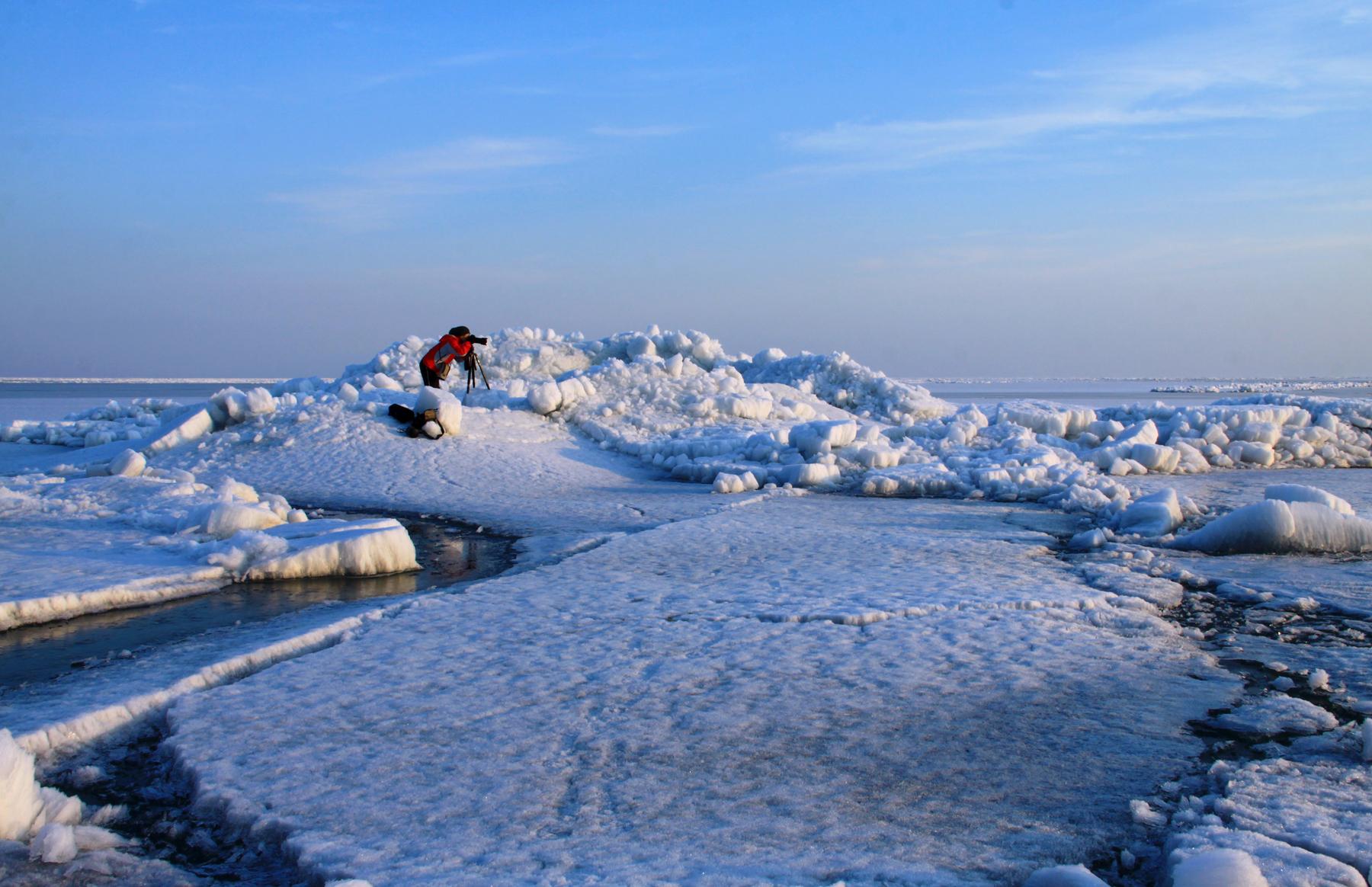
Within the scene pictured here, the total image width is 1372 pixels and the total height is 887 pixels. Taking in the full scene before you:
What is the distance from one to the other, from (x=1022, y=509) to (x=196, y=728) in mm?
7619

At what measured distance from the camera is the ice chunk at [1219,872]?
85.7 inches

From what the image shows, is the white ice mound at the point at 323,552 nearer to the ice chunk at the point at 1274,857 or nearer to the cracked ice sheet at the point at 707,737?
the cracked ice sheet at the point at 707,737

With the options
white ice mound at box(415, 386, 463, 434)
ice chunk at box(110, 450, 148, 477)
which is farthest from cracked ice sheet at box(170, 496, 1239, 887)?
white ice mound at box(415, 386, 463, 434)

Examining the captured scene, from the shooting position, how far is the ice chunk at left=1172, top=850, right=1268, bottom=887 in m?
2.18

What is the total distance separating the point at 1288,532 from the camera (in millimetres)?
6719

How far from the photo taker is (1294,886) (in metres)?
2.25

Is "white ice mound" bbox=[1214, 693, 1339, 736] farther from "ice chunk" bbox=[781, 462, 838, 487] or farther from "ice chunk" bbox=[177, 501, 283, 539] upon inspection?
"ice chunk" bbox=[781, 462, 838, 487]

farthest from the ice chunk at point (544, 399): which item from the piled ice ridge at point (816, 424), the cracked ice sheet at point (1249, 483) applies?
the cracked ice sheet at point (1249, 483)

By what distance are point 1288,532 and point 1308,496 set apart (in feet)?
3.25

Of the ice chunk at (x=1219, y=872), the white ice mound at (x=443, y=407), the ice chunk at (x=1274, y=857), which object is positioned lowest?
the ice chunk at (x=1274, y=857)

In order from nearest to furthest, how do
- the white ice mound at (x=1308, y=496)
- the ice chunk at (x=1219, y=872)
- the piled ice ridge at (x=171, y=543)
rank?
the ice chunk at (x=1219, y=872)
the piled ice ridge at (x=171, y=543)
the white ice mound at (x=1308, y=496)

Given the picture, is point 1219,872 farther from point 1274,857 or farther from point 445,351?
point 445,351

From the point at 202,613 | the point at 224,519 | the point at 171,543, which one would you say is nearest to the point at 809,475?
the point at 224,519

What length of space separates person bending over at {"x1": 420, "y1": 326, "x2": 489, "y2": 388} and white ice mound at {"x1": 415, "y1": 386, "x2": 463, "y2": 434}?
139 centimetres
